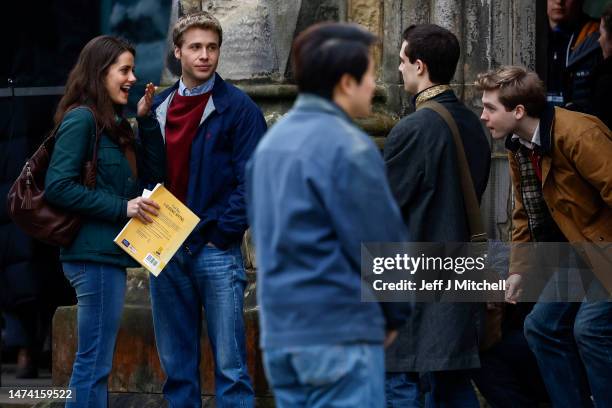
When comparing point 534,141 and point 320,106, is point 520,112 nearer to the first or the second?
point 534,141

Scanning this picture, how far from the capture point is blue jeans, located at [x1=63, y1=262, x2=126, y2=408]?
614 cm

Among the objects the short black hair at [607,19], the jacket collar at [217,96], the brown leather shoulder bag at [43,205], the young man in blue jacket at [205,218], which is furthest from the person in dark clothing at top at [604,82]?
the brown leather shoulder bag at [43,205]

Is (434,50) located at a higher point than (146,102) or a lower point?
higher

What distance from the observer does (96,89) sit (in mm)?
6316

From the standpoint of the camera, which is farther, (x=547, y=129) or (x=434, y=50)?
(x=547, y=129)

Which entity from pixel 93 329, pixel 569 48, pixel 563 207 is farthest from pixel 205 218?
pixel 569 48

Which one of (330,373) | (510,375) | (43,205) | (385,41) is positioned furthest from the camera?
(385,41)

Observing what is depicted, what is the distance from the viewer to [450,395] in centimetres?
608

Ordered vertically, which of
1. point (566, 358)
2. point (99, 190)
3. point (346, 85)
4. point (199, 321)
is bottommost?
point (566, 358)

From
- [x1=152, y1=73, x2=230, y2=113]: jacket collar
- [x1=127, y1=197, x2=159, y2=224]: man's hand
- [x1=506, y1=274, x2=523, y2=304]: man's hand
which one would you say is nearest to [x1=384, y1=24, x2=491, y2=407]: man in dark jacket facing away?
[x1=506, y1=274, x2=523, y2=304]: man's hand

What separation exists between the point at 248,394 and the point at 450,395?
2.73 feet

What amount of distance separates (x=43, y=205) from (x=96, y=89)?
528 mm

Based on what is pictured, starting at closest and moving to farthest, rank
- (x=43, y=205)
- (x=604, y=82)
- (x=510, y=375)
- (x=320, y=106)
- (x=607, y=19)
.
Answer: (x=320, y=106) → (x=43, y=205) → (x=510, y=375) → (x=607, y=19) → (x=604, y=82)

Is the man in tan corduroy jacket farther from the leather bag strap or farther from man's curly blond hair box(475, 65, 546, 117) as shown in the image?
the leather bag strap
